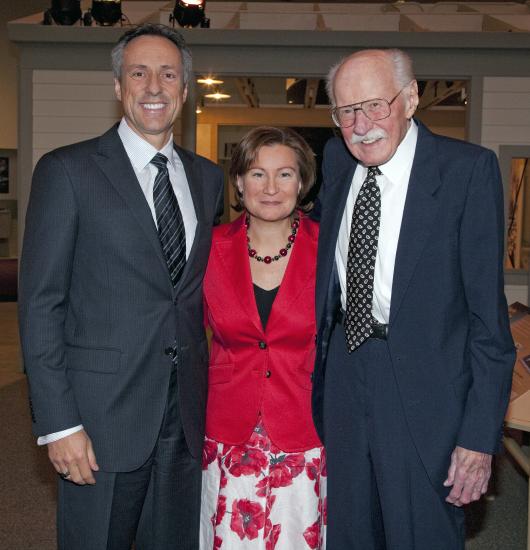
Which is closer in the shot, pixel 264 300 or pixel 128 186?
pixel 128 186

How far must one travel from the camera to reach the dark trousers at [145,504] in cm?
230

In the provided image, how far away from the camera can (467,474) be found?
2.14 m

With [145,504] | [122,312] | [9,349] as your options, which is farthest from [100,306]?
[9,349]

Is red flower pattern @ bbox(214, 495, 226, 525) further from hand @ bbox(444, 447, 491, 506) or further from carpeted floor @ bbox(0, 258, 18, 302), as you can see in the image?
carpeted floor @ bbox(0, 258, 18, 302)

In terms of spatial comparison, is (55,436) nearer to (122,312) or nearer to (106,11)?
(122,312)

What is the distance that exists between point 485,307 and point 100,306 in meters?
1.14

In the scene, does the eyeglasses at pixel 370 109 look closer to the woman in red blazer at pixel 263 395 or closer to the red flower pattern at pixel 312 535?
the woman in red blazer at pixel 263 395

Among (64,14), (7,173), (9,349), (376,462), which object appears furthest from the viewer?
(7,173)

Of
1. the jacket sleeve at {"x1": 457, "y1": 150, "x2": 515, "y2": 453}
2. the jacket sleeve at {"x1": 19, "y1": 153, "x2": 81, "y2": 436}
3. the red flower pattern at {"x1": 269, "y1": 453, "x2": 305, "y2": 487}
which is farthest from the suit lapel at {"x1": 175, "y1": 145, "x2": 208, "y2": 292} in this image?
the jacket sleeve at {"x1": 457, "y1": 150, "x2": 515, "y2": 453}

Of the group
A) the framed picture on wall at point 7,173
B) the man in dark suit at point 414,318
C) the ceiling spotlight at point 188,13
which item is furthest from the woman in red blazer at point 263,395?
the framed picture on wall at point 7,173

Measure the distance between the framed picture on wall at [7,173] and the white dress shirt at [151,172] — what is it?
13.7 metres

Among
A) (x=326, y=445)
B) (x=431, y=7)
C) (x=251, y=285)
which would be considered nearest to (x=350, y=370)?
(x=326, y=445)

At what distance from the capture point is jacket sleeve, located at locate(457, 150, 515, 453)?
6.74 feet

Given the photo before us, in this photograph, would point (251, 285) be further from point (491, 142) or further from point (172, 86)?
point (491, 142)
